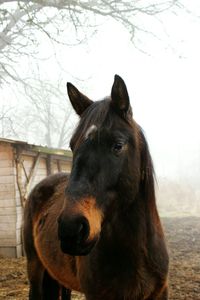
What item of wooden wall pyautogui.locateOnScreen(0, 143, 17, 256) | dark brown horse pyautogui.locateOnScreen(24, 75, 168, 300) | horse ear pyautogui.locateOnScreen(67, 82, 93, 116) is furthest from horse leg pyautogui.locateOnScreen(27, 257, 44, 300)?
wooden wall pyautogui.locateOnScreen(0, 143, 17, 256)

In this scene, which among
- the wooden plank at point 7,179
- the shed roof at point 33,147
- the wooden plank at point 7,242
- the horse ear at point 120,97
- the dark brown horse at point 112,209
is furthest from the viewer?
the wooden plank at point 7,179

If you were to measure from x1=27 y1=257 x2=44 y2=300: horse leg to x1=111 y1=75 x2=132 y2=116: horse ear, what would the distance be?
2.59 meters

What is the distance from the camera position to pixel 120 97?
7.33ft

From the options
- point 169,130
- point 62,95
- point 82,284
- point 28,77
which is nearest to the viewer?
point 82,284

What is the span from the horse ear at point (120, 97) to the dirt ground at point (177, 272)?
4017 millimetres

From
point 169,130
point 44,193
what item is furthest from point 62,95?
point 169,130

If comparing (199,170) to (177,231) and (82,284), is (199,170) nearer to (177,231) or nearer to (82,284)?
(177,231)

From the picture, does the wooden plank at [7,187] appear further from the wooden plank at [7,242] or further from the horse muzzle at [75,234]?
the horse muzzle at [75,234]

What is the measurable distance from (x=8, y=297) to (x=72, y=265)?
3659 mm

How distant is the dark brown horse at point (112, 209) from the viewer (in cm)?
179

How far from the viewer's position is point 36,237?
12.7 ft

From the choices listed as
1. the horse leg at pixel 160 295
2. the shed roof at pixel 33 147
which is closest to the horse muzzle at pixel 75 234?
the horse leg at pixel 160 295

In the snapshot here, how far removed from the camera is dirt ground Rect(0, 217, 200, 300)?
5746 millimetres

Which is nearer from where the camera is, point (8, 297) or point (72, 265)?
point (72, 265)
